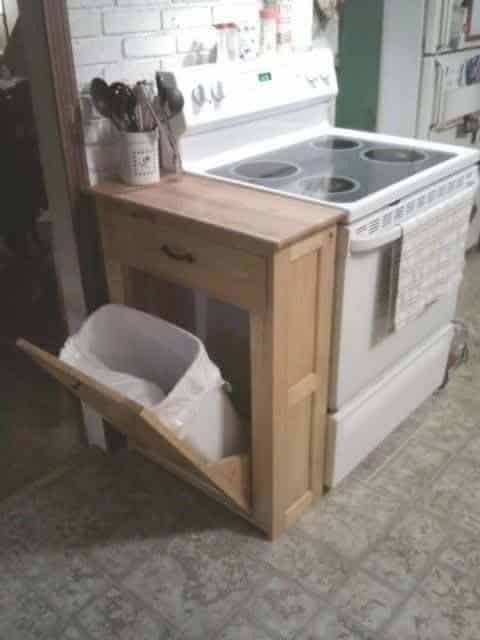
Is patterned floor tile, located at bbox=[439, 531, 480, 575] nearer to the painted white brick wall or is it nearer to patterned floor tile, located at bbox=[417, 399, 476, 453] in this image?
patterned floor tile, located at bbox=[417, 399, 476, 453]

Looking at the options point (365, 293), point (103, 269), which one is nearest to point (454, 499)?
point (365, 293)

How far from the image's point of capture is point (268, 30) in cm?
201

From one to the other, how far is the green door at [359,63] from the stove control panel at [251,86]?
62cm

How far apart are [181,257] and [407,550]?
39.8 inches

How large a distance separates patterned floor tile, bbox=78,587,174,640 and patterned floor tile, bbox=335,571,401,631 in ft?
1.46

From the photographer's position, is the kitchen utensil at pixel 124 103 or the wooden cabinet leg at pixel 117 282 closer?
the kitchen utensil at pixel 124 103

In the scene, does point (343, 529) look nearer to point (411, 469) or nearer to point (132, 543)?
point (411, 469)

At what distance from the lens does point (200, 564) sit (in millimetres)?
1684

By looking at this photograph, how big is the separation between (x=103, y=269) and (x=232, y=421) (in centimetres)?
60

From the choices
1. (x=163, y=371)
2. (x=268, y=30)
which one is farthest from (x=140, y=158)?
(x=268, y=30)

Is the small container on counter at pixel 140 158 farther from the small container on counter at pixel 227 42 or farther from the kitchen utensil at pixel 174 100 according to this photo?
the small container on counter at pixel 227 42

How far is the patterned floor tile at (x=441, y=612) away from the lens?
1.49 m

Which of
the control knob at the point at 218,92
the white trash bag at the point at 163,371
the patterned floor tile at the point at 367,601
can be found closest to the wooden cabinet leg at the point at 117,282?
the white trash bag at the point at 163,371

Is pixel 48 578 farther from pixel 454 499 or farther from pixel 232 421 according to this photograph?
pixel 454 499
